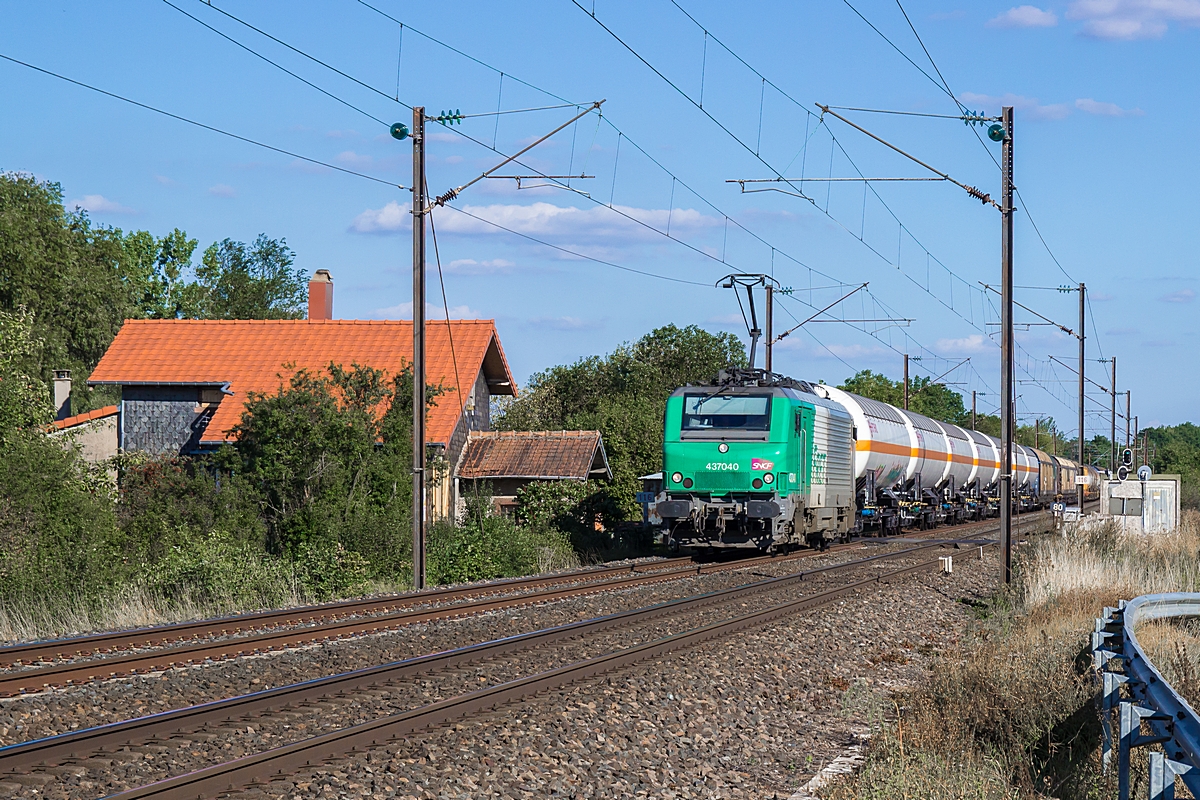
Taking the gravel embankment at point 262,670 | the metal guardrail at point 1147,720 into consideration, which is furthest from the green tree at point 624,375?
the metal guardrail at point 1147,720

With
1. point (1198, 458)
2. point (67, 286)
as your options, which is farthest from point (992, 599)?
point (1198, 458)

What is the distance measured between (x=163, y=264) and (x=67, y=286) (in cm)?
1698

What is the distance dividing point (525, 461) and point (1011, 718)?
23872 mm

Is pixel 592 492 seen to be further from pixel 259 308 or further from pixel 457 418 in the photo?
pixel 259 308

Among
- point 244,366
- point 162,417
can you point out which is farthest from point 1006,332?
point 162,417

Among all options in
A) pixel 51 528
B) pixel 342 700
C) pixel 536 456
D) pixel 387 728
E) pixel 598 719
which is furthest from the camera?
pixel 536 456

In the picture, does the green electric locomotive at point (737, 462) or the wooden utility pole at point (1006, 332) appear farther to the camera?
the green electric locomotive at point (737, 462)

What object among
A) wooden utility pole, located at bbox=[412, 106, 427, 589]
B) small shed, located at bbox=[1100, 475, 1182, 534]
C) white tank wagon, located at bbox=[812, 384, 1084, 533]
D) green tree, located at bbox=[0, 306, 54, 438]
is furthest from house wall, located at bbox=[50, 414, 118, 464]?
small shed, located at bbox=[1100, 475, 1182, 534]

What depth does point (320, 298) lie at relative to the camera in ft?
141

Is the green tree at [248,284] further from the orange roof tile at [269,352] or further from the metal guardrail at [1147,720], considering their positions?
the metal guardrail at [1147,720]

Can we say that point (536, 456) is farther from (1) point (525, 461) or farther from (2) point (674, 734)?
(2) point (674, 734)

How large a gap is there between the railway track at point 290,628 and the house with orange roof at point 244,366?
13.8 m

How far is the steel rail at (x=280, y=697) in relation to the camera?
7.81 meters

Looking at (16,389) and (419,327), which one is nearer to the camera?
(419,327)
